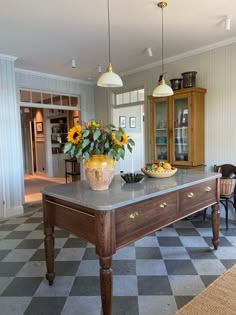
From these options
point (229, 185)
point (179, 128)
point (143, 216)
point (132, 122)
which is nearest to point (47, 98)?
point (132, 122)

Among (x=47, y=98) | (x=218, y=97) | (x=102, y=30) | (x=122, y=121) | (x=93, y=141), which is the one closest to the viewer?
(x=93, y=141)

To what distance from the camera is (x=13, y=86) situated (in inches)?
159

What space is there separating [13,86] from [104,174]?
10.00 feet

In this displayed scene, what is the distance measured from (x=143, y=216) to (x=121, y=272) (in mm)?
858

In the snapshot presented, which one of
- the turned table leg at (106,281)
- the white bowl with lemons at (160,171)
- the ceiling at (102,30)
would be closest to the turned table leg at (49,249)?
the turned table leg at (106,281)

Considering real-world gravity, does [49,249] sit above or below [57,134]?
below

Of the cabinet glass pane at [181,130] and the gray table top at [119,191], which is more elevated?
the cabinet glass pane at [181,130]

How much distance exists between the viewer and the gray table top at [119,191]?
1567 mm

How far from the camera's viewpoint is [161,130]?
412 cm

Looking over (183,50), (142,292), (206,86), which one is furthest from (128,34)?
(142,292)

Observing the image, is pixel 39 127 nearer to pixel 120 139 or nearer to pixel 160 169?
pixel 160 169

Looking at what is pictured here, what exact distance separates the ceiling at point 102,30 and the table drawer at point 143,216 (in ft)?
6.44

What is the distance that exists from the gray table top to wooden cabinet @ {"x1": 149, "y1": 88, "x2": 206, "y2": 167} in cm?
138

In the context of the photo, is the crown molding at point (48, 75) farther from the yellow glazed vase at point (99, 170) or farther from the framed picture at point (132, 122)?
the yellow glazed vase at point (99, 170)
